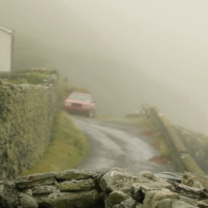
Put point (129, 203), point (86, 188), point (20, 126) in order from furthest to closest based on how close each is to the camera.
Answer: point (20, 126), point (86, 188), point (129, 203)

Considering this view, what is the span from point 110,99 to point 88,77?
6.15 metres

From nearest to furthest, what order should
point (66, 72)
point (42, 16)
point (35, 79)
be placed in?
point (35, 79) < point (66, 72) < point (42, 16)

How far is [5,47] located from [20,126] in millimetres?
16848

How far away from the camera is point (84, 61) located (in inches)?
2714

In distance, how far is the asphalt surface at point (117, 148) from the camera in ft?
62.5

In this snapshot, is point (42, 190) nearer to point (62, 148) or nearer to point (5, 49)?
point (62, 148)

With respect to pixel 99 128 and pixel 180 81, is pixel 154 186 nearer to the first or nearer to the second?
pixel 99 128

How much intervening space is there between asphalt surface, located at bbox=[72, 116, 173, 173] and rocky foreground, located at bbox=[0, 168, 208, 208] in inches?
404

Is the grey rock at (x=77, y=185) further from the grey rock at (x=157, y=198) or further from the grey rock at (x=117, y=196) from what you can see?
the grey rock at (x=157, y=198)

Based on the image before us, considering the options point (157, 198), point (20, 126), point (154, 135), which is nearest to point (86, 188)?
point (157, 198)

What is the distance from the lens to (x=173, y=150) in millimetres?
21000

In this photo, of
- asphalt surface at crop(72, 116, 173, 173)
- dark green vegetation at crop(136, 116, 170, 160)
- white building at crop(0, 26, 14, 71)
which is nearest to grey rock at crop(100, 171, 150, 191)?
asphalt surface at crop(72, 116, 173, 173)

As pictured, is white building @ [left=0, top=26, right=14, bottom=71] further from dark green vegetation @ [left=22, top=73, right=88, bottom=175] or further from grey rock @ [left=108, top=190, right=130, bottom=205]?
grey rock @ [left=108, top=190, right=130, bottom=205]

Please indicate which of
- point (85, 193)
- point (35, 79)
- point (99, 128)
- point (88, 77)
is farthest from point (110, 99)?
point (85, 193)
